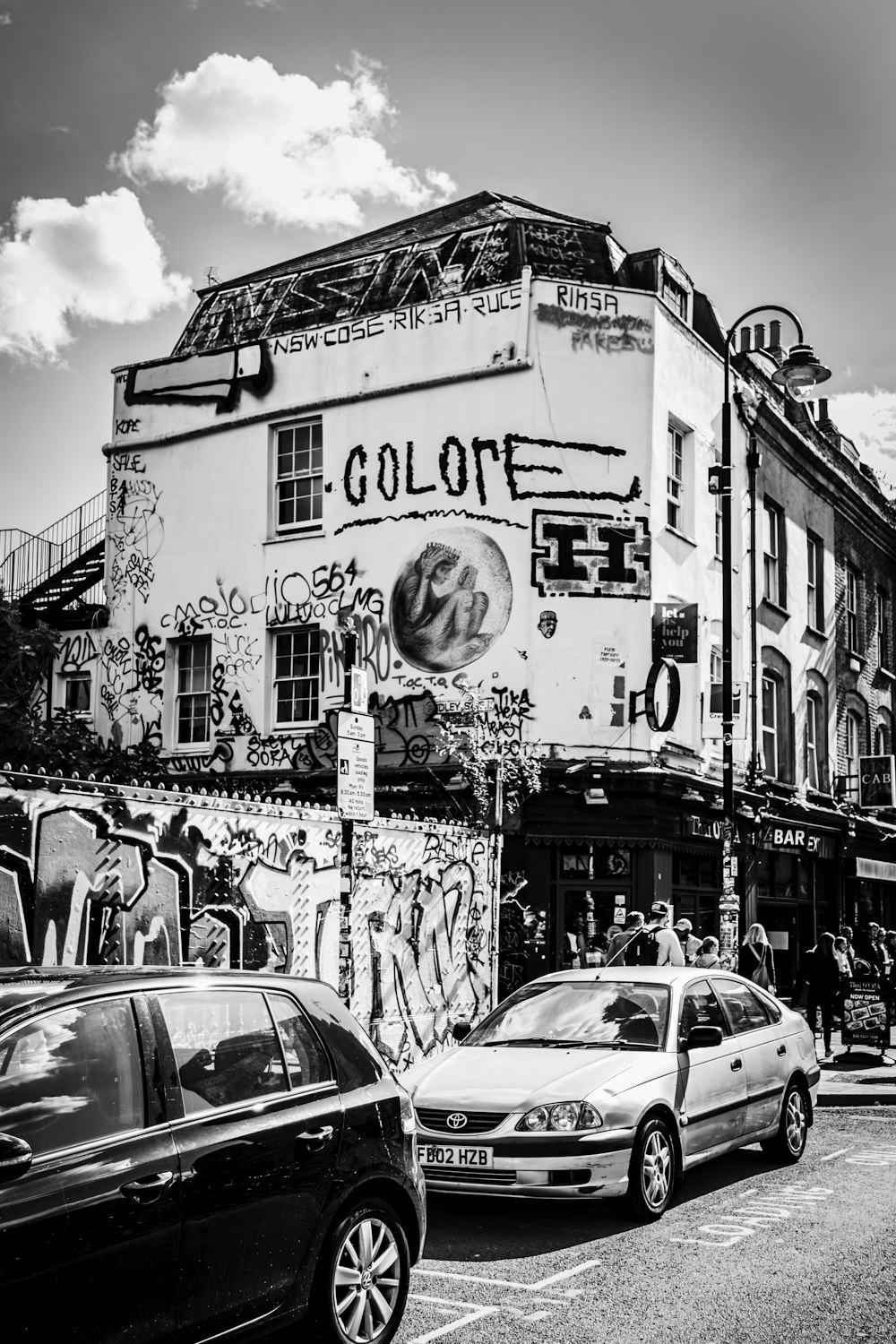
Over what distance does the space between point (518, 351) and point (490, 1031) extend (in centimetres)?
1329

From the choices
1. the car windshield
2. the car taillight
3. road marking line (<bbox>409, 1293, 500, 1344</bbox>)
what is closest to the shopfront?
the car windshield

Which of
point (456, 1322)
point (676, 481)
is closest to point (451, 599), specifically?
point (676, 481)

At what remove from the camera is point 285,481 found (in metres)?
22.7

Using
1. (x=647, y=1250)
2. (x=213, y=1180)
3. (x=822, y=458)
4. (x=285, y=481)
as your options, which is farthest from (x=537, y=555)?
(x=213, y=1180)

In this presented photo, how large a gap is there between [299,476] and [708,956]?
1142 cm

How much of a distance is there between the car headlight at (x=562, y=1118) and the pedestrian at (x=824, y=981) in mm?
10576

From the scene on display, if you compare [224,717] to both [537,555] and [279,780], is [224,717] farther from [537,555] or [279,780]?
[537,555]

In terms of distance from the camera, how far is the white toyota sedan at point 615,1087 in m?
7.72

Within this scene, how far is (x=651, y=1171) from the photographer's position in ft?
26.2

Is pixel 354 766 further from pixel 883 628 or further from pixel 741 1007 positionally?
pixel 883 628

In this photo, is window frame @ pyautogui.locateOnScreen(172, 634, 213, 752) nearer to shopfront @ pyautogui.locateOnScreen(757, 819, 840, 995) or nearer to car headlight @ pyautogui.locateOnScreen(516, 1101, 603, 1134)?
shopfront @ pyautogui.locateOnScreen(757, 819, 840, 995)

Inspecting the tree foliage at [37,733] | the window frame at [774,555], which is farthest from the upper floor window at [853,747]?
the tree foliage at [37,733]

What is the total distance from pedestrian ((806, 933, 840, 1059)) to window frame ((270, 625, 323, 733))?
8516 millimetres

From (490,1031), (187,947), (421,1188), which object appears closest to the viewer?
(421,1188)
